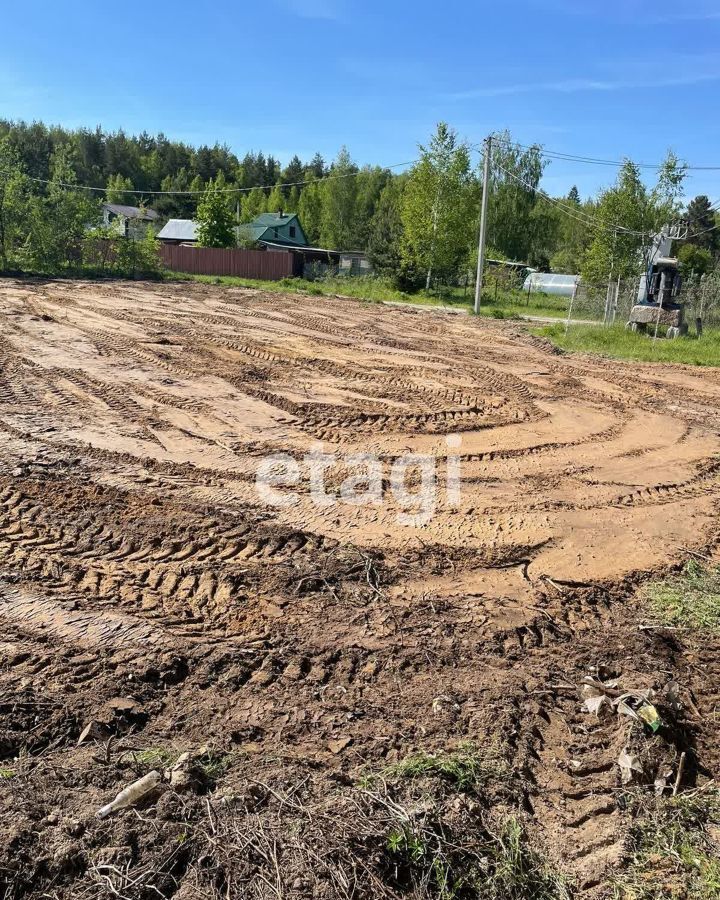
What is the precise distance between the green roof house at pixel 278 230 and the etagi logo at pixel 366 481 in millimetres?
51856

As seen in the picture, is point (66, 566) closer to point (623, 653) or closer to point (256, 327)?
point (623, 653)

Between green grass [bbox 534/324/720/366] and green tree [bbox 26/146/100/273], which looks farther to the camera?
green tree [bbox 26/146/100/273]

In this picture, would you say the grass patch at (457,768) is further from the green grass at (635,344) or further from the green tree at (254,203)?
the green tree at (254,203)

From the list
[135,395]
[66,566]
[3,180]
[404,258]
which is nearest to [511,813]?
[66,566]

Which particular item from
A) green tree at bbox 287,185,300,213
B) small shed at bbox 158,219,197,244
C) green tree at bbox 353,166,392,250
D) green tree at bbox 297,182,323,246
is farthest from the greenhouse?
green tree at bbox 287,185,300,213

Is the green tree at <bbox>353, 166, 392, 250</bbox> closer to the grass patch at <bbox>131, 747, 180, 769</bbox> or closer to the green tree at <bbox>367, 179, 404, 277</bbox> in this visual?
the green tree at <bbox>367, 179, 404, 277</bbox>

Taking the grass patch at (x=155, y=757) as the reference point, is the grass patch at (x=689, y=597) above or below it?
above

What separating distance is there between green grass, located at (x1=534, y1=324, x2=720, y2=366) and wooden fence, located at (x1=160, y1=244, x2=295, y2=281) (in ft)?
72.2

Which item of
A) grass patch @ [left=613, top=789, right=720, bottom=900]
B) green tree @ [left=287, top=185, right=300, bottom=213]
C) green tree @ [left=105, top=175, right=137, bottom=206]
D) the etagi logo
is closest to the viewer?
grass patch @ [left=613, top=789, right=720, bottom=900]

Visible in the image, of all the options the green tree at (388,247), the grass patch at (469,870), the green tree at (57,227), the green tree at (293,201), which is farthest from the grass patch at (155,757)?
the green tree at (293,201)

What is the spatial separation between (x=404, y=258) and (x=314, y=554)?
1246 inches

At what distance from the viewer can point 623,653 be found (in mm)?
4707

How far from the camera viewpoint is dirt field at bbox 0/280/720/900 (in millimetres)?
2996

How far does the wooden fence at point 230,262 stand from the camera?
39.7 meters
